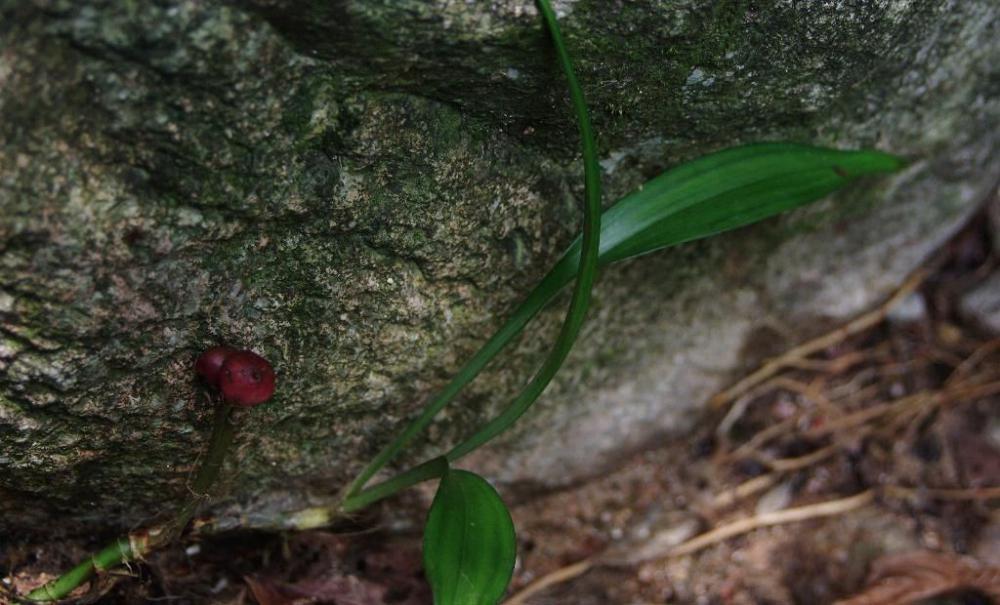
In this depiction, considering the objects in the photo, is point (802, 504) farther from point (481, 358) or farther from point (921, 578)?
point (481, 358)

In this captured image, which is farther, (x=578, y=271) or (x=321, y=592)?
(x=321, y=592)

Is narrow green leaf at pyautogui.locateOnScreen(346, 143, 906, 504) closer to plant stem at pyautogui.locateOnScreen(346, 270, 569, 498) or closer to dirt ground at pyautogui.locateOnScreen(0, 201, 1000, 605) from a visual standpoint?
plant stem at pyautogui.locateOnScreen(346, 270, 569, 498)

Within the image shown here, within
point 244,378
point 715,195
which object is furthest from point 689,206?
point 244,378

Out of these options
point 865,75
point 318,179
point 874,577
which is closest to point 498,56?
point 318,179

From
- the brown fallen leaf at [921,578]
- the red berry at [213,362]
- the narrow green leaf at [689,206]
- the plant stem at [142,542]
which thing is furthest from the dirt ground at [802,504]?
the red berry at [213,362]

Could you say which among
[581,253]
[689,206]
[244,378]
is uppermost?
[689,206]

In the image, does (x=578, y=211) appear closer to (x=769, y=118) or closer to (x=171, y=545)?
(x=769, y=118)

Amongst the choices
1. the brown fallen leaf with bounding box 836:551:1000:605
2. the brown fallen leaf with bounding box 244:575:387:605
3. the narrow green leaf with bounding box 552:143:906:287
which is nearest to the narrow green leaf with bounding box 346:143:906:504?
the narrow green leaf with bounding box 552:143:906:287

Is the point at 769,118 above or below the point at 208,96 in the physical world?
above
